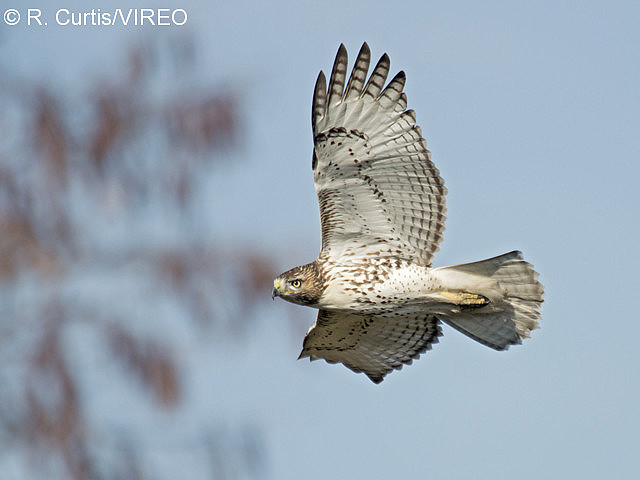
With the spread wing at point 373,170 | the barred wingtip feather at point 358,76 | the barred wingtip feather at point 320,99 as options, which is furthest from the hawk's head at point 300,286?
the barred wingtip feather at point 358,76

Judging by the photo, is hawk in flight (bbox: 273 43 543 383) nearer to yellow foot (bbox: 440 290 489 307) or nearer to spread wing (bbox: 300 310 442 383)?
yellow foot (bbox: 440 290 489 307)

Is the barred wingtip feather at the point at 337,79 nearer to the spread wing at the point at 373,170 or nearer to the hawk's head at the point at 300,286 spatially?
the spread wing at the point at 373,170

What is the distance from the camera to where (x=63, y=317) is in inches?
351

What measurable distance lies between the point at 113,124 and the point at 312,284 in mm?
2186

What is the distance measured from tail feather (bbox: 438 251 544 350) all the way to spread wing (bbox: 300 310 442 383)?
0.28 m

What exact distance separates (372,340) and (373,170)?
1.35 m

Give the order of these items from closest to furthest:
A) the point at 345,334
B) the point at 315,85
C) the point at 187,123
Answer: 1. the point at 315,85
2. the point at 345,334
3. the point at 187,123

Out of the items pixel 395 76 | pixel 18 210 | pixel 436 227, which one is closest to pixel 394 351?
pixel 436 227

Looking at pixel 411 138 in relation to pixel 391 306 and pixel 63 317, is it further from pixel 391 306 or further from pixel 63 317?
pixel 63 317

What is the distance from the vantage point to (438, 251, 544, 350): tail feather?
25.9ft

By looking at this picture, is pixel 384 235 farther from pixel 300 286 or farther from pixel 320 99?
pixel 320 99

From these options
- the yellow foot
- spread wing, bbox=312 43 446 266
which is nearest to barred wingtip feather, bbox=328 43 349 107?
spread wing, bbox=312 43 446 266

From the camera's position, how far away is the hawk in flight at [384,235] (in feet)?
25.0

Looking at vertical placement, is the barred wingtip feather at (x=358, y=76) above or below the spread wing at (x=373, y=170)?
above
